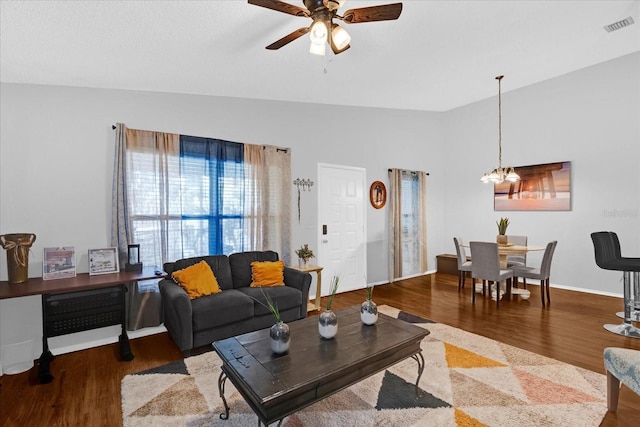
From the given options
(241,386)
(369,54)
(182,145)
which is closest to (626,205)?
(369,54)

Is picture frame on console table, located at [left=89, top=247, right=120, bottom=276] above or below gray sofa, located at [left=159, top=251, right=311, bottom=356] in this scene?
above

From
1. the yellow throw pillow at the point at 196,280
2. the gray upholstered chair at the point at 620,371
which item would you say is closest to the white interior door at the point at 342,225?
the yellow throw pillow at the point at 196,280

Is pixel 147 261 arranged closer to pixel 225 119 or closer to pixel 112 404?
pixel 112 404

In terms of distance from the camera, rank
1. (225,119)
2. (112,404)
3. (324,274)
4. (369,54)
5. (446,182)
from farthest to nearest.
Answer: (446,182), (324,274), (225,119), (369,54), (112,404)

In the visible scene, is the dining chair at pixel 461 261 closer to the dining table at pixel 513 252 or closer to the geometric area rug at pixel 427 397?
the dining table at pixel 513 252

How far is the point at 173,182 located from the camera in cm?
369

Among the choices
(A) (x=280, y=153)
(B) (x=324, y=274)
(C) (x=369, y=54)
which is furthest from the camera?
(B) (x=324, y=274)

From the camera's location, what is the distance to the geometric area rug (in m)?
2.03

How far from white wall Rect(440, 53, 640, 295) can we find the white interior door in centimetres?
279

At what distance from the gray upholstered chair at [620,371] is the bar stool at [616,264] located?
179 centimetres

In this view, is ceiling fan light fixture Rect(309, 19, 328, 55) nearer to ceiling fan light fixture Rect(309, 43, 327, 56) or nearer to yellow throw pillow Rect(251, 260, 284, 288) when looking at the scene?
ceiling fan light fixture Rect(309, 43, 327, 56)

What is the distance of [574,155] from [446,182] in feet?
7.89

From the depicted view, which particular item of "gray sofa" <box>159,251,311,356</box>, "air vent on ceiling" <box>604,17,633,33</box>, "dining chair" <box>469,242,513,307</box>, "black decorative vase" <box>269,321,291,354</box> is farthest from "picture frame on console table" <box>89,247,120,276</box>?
"air vent on ceiling" <box>604,17,633,33</box>

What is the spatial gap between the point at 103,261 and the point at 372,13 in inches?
132
